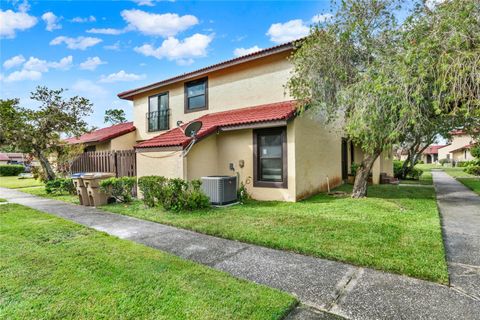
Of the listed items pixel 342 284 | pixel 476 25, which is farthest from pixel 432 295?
pixel 476 25

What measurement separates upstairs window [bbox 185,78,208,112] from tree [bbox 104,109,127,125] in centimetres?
4044

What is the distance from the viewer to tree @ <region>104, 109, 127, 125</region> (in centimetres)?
5047

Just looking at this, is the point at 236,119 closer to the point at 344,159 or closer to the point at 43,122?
the point at 344,159

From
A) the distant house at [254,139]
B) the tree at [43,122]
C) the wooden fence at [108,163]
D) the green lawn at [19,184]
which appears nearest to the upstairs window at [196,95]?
the distant house at [254,139]

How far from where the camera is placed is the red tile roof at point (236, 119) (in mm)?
9783

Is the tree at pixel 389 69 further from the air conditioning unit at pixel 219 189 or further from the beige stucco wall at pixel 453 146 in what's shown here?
the beige stucco wall at pixel 453 146

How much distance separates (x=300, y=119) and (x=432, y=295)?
7.68m

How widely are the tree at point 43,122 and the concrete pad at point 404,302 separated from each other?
16.6m

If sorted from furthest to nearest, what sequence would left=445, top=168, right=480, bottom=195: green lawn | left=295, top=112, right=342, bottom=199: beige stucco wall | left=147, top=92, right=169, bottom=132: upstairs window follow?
left=147, top=92, right=169, bottom=132: upstairs window → left=445, top=168, right=480, bottom=195: green lawn → left=295, top=112, right=342, bottom=199: beige stucco wall

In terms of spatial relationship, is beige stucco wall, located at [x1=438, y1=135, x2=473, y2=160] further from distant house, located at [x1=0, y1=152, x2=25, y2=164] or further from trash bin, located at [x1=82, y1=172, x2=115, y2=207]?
distant house, located at [x1=0, y1=152, x2=25, y2=164]

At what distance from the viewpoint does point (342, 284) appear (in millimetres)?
3662

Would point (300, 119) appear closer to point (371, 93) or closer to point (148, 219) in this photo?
point (371, 93)

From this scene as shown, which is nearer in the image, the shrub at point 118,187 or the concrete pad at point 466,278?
the concrete pad at point 466,278

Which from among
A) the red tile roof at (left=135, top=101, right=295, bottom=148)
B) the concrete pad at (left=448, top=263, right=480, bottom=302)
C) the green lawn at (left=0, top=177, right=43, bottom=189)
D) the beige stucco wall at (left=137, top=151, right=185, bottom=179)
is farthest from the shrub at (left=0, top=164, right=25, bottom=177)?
the concrete pad at (left=448, top=263, right=480, bottom=302)
